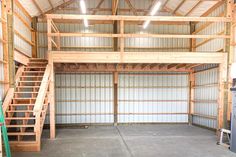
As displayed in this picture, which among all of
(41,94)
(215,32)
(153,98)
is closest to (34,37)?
(41,94)

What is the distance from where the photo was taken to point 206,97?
9.61 meters

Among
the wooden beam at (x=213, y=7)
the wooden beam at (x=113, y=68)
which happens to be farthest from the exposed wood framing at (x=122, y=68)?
the wooden beam at (x=213, y=7)

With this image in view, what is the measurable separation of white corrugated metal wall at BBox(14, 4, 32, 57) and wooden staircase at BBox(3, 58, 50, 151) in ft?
2.61

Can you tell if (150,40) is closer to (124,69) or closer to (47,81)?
(124,69)

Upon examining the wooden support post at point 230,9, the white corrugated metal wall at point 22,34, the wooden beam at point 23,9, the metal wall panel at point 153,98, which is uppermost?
the wooden beam at point 23,9

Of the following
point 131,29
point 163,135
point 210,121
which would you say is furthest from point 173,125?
point 131,29

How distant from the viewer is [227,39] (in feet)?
24.1

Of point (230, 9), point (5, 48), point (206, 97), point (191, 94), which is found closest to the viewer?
point (5, 48)

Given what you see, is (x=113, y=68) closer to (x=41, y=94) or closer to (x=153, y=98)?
(x=153, y=98)

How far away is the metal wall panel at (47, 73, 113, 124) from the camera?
10547mm

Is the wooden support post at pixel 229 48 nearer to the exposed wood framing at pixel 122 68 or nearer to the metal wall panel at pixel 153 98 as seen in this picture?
the exposed wood framing at pixel 122 68

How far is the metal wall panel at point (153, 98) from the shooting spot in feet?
35.8

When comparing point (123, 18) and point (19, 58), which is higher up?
point (123, 18)

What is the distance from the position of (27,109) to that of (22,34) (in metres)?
3.65
